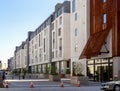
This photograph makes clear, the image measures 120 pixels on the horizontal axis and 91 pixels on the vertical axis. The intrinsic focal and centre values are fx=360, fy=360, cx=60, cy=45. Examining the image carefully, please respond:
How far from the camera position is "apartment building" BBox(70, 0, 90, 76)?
206 feet

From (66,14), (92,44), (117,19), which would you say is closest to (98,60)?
(92,44)

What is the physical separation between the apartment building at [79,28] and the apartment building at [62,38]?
17122 mm

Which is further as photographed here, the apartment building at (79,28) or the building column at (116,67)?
the apartment building at (79,28)

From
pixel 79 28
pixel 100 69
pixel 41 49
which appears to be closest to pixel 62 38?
pixel 79 28

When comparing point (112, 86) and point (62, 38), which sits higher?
point (62, 38)

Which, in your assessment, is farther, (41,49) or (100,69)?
(41,49)

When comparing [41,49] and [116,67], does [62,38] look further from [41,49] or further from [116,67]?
[116,67]

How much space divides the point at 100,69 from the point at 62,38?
117 ft

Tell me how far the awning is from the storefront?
180 cm

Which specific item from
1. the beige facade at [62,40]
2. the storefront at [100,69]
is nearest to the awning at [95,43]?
the storefront at [100,69]

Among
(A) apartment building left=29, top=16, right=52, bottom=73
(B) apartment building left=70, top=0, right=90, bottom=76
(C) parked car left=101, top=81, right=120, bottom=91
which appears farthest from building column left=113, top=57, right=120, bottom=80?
(A) apartment building left=29, top=16, right=52, bottom=73

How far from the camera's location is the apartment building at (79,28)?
62750mm

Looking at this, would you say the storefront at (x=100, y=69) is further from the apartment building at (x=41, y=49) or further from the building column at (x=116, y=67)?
the apartment building at (x=41, y=49)

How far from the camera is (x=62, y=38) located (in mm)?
90812
